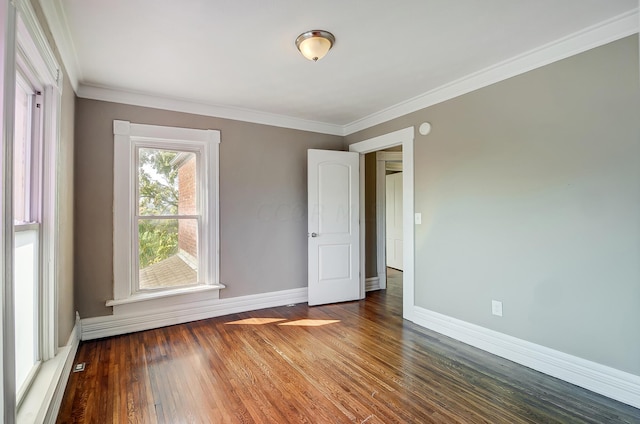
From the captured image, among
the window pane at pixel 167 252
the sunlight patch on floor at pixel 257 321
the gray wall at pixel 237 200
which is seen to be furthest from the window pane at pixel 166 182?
the sunlight patch on floor at pixel 257 321

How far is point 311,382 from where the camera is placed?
90.8 inches

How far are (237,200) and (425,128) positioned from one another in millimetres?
2306

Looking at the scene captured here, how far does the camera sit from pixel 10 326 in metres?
1.30

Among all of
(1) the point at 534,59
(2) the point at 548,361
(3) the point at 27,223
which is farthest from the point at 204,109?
(2) the point at 548,361

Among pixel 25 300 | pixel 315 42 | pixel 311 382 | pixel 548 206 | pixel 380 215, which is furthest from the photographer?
pixel 380 215

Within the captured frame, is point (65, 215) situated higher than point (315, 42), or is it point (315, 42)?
point (315, 42)

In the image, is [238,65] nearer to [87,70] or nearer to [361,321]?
[87,70]

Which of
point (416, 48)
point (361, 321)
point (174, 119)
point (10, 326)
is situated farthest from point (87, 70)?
point (361, 321)

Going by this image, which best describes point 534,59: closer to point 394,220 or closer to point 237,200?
point 237,200

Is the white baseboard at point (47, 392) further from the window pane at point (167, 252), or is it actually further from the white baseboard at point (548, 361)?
the white baseboard at point (548, 361)

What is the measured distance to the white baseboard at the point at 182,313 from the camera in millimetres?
3127

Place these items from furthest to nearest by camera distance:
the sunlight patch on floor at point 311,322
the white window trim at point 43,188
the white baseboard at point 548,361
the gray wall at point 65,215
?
the sunlight patch on floor at point 311,322 → the gray wall at point 65,215 → the white baseboard at point 548,361 → the white window trim at point 43,188

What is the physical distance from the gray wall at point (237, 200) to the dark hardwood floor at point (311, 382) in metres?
0.72

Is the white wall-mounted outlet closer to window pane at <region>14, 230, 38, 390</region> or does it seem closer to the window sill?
the window sill
